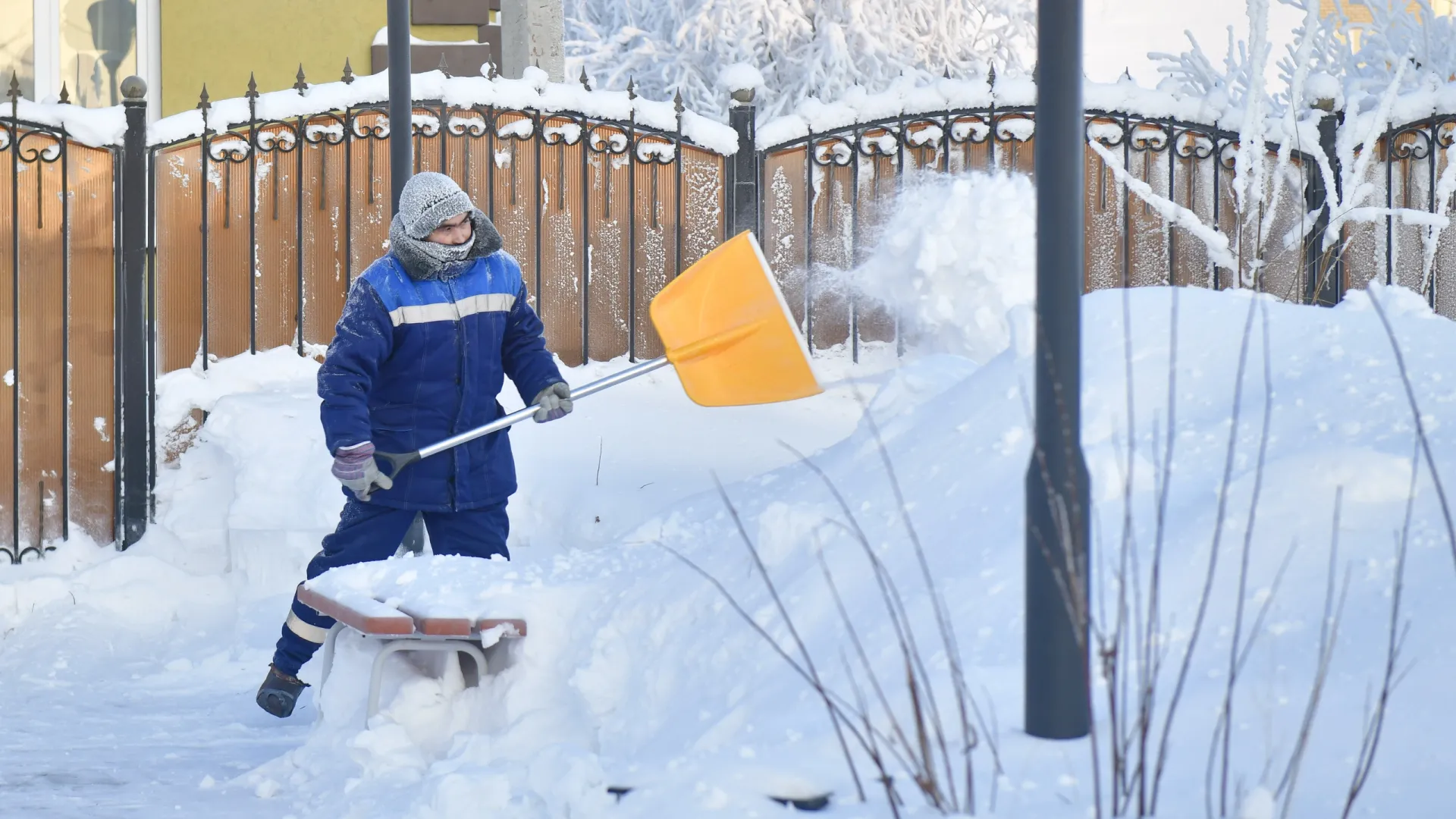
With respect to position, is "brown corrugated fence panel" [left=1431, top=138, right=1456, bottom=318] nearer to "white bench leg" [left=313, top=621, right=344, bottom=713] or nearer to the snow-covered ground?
the snow-covered ground

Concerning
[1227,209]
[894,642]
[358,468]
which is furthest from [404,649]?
[1227,209]

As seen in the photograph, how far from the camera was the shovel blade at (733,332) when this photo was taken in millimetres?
4355

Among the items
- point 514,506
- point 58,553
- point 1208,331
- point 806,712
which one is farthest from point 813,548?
point 58,553

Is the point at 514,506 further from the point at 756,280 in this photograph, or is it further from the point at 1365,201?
the point at 1365,201

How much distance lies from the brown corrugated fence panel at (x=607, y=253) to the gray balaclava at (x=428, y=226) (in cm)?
276

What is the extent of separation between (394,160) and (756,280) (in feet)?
5.66

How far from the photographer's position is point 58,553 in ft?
21.9

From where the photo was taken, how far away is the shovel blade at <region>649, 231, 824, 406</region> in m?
4.36

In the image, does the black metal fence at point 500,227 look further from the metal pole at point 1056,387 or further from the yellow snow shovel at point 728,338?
the metal pole at point 1056,387

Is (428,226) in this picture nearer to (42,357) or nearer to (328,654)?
(328,654)

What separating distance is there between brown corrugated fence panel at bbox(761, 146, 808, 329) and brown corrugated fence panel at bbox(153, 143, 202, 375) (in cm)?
272

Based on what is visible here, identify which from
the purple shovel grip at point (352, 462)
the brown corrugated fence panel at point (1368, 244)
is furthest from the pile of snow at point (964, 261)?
the purple shovel grip at point (352, 462)

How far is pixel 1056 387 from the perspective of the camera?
2.51m

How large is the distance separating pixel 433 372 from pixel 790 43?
14699 mm
